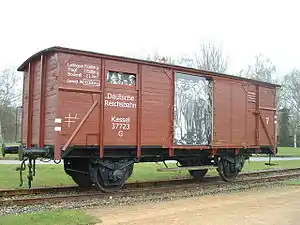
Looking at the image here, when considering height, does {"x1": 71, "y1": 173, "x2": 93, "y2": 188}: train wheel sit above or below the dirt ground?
above

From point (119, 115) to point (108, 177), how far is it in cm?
185

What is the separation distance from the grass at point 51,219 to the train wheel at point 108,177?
9.77 ft

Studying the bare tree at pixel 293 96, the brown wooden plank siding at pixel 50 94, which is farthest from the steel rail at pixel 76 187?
the bare tree at pixel 293 96

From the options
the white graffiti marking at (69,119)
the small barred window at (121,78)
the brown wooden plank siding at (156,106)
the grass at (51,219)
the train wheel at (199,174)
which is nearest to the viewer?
the grass at (51,219)

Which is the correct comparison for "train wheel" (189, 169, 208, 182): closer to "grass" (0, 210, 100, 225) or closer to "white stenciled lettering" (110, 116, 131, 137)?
"white stenciled lettering" (110, 116, 131, 137)

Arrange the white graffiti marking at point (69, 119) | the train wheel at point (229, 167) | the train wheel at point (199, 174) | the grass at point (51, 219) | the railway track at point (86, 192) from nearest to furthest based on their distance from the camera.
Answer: the grass at point (51, 219) → the railway track at point (86, 192) → the white graffiti marking at point (69, 119) → the train wheel at point (229, 167) → the train wheel at point (199, 174)

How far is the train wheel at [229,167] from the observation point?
50.1ft

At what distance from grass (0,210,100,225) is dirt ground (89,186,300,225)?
0.39m

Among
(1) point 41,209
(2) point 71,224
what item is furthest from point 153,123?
(2) point 71,224

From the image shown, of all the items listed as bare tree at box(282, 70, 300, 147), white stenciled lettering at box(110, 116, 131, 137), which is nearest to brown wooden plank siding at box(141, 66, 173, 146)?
white stenciled lettering at box(110, 116, 131, 137)

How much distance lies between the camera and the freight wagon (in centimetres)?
1081

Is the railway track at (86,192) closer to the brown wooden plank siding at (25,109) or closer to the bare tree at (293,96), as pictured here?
the brown wooden plank siding at (25,109)

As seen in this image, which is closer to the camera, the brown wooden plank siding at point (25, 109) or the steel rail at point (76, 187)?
the steel rail at point (76, 187)

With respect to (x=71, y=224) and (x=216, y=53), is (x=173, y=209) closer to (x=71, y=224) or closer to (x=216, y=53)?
(x=71, y=224)
